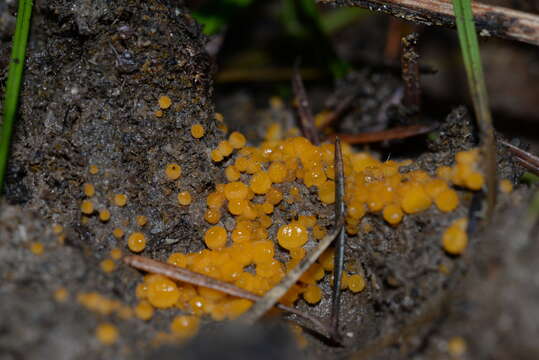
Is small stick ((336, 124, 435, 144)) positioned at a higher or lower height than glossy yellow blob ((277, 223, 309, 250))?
higher

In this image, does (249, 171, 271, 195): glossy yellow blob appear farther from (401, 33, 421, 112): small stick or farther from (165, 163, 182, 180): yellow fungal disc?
(401, 33, 421, 112): small stick

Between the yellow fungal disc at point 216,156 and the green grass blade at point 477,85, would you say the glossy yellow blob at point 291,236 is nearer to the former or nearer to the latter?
the yellow fungal disc at point 216,156

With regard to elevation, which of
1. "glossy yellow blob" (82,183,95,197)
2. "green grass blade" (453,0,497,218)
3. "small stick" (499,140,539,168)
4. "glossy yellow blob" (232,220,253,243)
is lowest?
"glossy yellow blob" (232,220,253,243)

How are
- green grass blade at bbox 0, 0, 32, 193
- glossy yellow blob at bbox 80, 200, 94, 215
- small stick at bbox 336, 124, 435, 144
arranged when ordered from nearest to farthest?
green grass blade at bbox 0, 0, 32, 193
glossy yellow blob at bbox 80, 200, 94, 215
small stick at bbox 336, 124, 435, 144

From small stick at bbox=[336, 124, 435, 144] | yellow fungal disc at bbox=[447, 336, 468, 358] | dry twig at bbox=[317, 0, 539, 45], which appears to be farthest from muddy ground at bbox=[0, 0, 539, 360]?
small stick at bbox=[336, 124, 435, 144]

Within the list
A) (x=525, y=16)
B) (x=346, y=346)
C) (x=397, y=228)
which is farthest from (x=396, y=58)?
(x=346, y=346)

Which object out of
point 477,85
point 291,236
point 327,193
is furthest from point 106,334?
point 477,85

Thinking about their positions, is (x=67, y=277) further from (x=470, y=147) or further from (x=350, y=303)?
(x=470, y=147)

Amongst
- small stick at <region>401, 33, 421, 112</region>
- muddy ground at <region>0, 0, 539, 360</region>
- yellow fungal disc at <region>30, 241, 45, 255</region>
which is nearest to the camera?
muddy ground at <region>0, 0, 539, 360</region>
